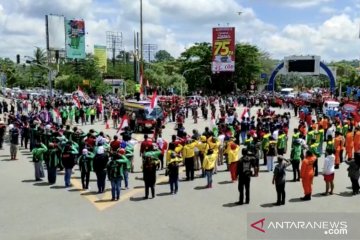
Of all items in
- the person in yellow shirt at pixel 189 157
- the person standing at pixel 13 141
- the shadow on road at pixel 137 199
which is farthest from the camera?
the person standing at pixel 13 141

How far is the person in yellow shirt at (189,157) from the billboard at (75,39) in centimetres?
6200

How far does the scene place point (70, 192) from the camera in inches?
556

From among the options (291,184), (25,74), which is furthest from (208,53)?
(291,184)

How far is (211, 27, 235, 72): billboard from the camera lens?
56.6 m

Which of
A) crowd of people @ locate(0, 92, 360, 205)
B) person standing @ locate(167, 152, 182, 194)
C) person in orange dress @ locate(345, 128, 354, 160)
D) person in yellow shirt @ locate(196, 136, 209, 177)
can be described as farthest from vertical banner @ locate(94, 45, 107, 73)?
person standing @ locate(167, 152, 182, 194)

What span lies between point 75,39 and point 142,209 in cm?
6725

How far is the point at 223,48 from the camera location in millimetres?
57531

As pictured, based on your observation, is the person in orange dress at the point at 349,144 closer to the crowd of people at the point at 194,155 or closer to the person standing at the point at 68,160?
the crowd of people at the point at 194,155

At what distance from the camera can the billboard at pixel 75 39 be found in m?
75.0

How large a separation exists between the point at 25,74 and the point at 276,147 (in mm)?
101245

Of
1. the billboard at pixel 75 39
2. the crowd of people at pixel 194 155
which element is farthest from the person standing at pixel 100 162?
the billboard at pixel 75 39

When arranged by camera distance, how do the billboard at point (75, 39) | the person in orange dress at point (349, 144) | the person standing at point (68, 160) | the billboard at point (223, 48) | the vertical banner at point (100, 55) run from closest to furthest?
the person standing at point (68, 160)
the person in orange dress at point (349, 144)
the billboard at point (223, 48)
the billboard at point (75, 39)
the vertical banner at point (100, 55)

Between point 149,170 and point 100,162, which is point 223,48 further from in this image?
point 149,170

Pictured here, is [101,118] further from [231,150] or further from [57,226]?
[57,226]
